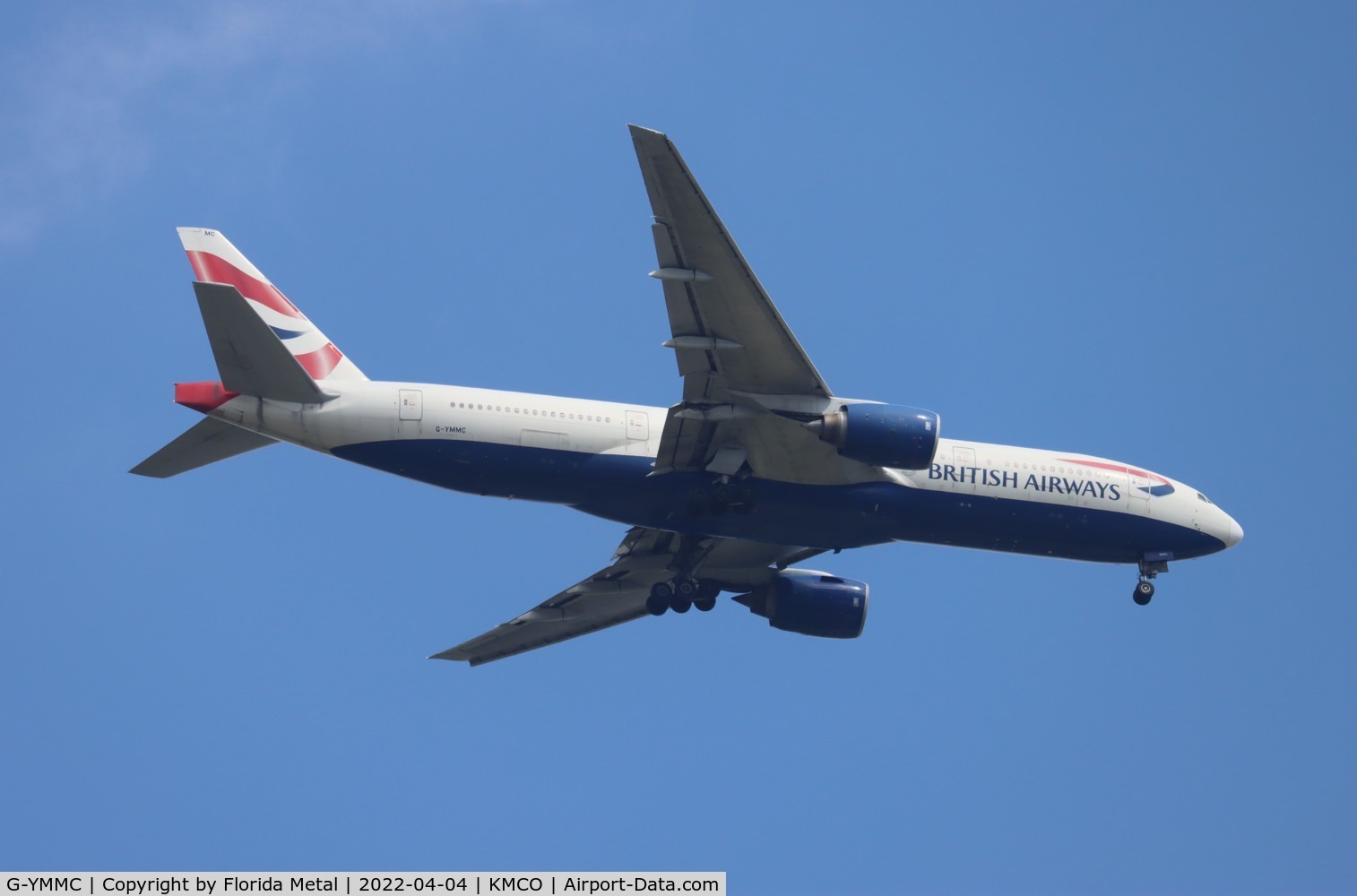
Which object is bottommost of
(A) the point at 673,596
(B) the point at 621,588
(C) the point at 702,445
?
(A) the point at 673,596

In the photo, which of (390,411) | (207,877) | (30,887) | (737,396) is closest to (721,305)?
(737,396)

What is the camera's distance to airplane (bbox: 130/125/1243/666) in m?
32.2

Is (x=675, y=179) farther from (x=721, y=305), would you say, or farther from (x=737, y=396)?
(x=737, y=396)

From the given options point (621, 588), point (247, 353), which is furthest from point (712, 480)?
point (247, 353)

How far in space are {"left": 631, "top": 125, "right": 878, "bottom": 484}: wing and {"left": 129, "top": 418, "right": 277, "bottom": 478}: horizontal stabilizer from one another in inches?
371

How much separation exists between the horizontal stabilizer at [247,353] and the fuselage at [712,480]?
0.35m

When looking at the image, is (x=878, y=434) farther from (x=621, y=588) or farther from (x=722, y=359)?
(x=621, y=588)

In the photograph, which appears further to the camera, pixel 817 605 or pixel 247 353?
pixel 817 605

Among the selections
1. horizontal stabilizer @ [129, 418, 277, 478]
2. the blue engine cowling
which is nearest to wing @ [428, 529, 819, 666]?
the blue engine cowling

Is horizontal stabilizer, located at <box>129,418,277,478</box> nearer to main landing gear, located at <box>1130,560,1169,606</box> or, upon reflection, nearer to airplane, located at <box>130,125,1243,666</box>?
airplane, located at <box>130,125,1243,666</box>

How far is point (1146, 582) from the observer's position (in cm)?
3900

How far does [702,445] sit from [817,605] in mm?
8693

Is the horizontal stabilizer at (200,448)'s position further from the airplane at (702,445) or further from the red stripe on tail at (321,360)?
the red stripe on tail at (321,360)

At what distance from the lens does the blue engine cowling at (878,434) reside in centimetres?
3347
